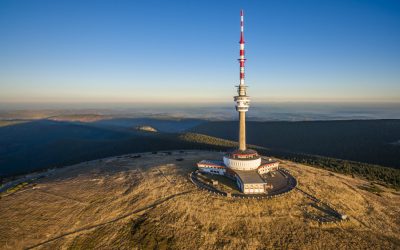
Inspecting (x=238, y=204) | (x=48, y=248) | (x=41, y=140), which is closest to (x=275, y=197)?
(x=238, y=204)

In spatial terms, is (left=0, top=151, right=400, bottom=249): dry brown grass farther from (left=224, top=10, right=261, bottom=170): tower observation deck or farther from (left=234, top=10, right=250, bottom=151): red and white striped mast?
(left=234, top=10, right=250, bottom=151): red and white striped mast

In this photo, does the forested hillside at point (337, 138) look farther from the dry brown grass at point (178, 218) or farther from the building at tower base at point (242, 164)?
the building at tower base at point (242, 164)

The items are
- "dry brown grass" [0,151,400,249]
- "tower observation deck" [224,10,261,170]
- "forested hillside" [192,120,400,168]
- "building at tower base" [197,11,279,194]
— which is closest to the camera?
"dry brown grass" [0,151,400,249]

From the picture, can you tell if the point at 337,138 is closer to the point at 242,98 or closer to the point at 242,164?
the point at 242,98

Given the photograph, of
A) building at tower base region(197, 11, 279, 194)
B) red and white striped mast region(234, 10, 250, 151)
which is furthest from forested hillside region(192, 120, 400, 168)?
red and white striped mast region(234, 10, 250, 151)

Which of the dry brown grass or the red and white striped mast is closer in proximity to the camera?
the dry brown grass

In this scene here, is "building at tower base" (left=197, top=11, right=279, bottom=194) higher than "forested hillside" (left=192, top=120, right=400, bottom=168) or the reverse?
higher

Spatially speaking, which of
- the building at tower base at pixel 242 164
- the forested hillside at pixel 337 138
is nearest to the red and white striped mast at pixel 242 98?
the building at tower base at pixel 242 164

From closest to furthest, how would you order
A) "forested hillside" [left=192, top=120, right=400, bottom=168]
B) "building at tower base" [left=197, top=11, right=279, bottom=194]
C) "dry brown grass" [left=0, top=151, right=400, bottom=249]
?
1. "dry brown grass" [left=0, top=151, right=400, bottom=249]
2. "building at tower base" [left=197, top=11, right=279, bottom=194]
3. "forested hillside" [left=192, top=120, right=400, bottom=168]
